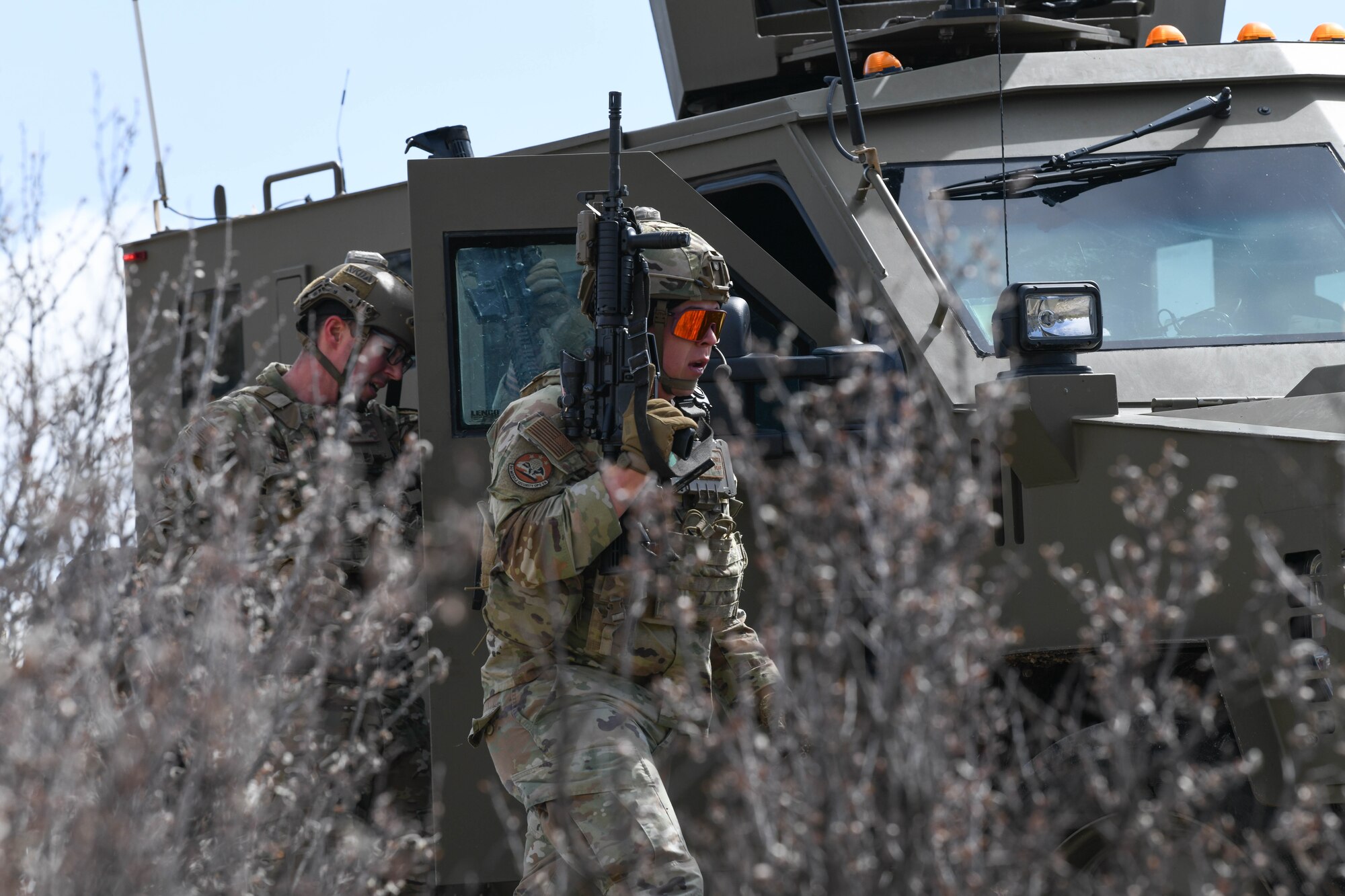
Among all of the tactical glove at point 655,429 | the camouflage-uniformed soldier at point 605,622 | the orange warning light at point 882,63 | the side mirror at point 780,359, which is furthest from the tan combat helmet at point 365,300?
the orange warning light at point 882,63

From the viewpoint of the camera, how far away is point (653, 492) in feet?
10.2

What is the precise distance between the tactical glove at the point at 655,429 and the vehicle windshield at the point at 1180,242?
80cm

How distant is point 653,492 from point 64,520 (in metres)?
1.01

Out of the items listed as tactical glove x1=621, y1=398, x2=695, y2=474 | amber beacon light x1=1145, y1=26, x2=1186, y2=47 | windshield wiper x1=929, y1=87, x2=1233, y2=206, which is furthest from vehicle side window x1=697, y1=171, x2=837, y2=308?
amber beacon light x1=1145, y1=26, x2=1186, y2=47

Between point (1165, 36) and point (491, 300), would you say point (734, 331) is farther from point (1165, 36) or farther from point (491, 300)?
point (1165, 36)

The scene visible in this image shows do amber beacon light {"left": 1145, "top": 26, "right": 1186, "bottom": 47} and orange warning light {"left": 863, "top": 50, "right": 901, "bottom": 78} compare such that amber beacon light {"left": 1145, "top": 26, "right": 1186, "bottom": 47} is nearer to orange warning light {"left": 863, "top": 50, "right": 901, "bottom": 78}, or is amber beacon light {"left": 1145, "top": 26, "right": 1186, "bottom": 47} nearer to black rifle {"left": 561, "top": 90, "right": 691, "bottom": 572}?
orange warning light {"left": 863, "top": 50, "right": 901, "bottom": 78}

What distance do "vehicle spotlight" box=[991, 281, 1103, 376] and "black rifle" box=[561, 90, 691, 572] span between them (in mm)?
680

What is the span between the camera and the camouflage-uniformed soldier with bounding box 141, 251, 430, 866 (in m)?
4.19

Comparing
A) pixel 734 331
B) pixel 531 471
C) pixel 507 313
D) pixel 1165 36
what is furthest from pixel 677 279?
pixel 1165 36

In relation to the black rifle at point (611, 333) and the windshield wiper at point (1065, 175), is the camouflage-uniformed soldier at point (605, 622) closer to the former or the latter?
the black rifle at point (611, 333)

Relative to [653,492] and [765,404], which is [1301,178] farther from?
[653,492]

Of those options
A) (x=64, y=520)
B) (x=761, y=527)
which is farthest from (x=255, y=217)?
(x=761, y=527)

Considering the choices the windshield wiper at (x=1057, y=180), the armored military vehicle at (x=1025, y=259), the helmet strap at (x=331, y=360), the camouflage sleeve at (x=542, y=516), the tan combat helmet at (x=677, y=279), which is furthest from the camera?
the helmet strap at (x=331, y=360)

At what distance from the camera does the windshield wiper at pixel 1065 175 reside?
Answer: 408 centimetres
